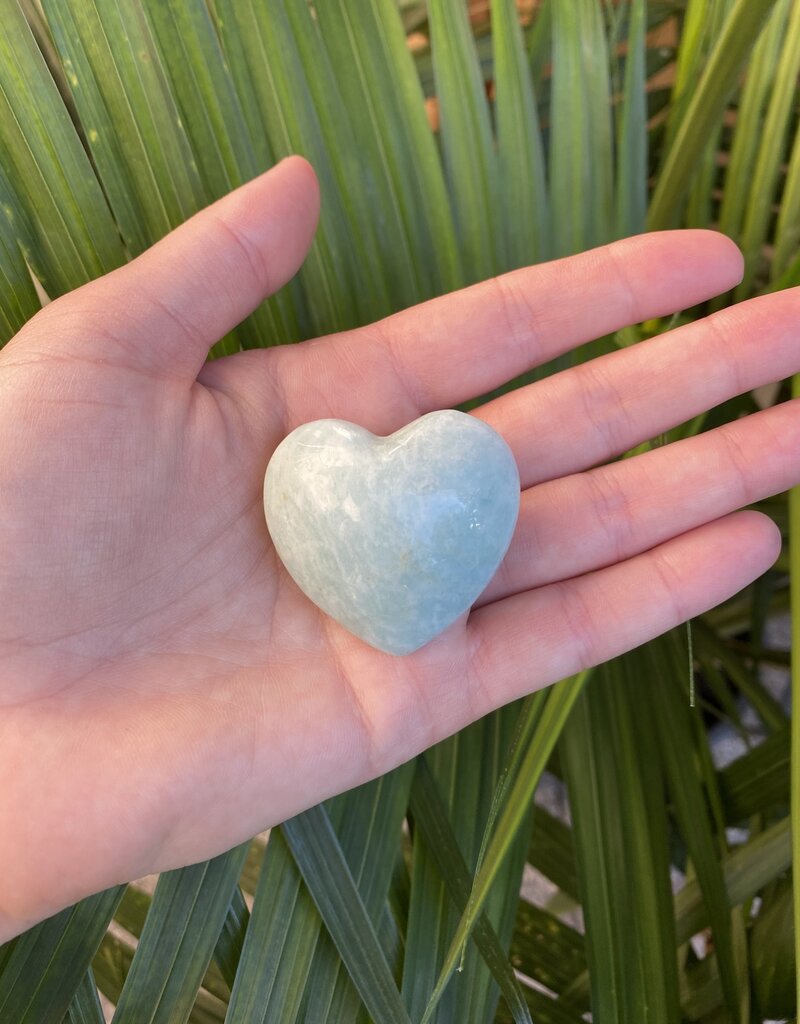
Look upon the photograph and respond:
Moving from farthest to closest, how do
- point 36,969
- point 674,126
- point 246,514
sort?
point 674,126 < point 246,514 < point 36,969

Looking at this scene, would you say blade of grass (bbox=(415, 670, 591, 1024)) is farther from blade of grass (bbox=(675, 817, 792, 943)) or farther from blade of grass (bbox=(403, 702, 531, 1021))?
blade of grass (bbox=(675, 817, 792, 943))

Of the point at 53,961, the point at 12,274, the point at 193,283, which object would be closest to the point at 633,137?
the point at 193,283

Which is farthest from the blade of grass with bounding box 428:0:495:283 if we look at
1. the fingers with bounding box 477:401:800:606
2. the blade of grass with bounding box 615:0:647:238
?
the fingers with bounding box 477:401:800:606

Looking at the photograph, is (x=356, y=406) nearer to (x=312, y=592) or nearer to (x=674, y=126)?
(x=312, y=592)

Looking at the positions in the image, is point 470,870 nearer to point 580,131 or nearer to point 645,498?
point 645,498

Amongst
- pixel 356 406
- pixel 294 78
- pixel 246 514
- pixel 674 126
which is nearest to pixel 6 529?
pixel 246 514
